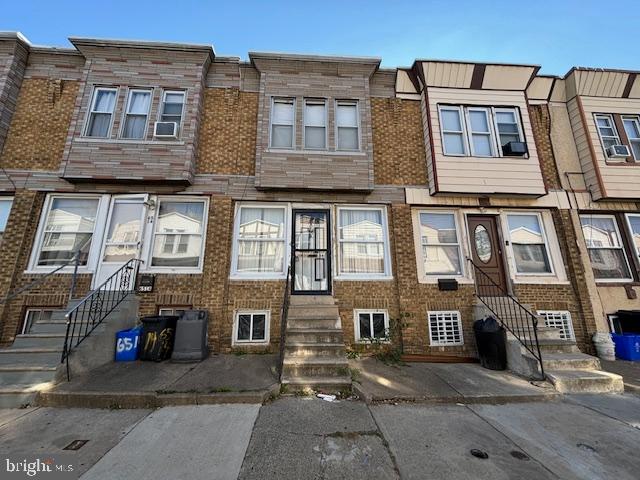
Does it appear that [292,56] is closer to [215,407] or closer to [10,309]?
[215,407]

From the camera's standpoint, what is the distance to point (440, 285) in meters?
6.79

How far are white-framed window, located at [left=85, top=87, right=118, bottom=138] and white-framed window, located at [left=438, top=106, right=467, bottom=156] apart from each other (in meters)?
9.11

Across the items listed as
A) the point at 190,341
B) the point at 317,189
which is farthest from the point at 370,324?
the point at 190,341

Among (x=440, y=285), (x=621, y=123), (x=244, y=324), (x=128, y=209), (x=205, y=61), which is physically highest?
(x=205, y=61)

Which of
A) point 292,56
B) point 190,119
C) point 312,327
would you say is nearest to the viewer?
point 312,327

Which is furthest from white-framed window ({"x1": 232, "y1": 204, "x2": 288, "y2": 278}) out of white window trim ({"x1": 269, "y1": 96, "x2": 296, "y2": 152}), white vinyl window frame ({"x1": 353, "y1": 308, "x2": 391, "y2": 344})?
white vinyl window frame ({"x1": 353, "y1": 308, "x2": 391, "y2": 344})

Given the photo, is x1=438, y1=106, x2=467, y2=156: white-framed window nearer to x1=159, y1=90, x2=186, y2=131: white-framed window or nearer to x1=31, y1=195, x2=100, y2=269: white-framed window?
x1=159, y1=90, x2=186, y2=131: white-framed window

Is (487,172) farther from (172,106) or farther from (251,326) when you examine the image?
(172,106)

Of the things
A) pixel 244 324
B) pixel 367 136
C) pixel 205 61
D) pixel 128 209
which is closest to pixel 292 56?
pixel 205 61

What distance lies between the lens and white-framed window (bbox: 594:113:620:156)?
7.89 meters

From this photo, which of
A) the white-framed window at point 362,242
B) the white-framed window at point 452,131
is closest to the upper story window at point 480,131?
the white-framed window at point 452,131

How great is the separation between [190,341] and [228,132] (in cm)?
544

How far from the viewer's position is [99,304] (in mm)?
5805

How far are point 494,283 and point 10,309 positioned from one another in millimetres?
11284
